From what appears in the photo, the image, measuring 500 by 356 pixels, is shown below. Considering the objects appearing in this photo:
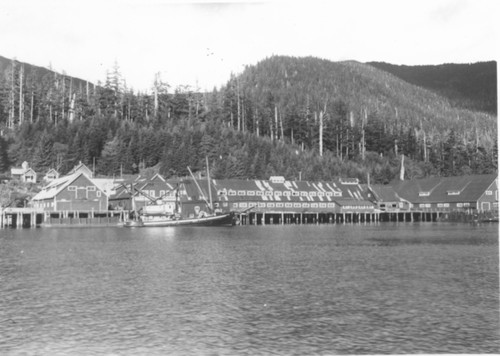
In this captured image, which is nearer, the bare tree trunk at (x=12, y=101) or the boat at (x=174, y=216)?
the boat at (x=174, y=216)

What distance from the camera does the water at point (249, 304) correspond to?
2098 cm

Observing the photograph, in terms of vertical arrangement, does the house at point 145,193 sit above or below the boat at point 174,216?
above

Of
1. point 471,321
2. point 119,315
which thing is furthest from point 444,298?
point 119,315

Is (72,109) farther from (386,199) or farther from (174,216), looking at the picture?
(386,199)

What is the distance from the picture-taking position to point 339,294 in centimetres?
2995

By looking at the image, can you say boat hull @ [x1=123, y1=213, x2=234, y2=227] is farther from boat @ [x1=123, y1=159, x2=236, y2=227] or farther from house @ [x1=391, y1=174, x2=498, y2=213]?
house @ [x1=391, y1=174, x2=498, y2=213]

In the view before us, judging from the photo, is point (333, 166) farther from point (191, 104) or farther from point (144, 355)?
point (144, 355)

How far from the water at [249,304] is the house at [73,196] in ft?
191

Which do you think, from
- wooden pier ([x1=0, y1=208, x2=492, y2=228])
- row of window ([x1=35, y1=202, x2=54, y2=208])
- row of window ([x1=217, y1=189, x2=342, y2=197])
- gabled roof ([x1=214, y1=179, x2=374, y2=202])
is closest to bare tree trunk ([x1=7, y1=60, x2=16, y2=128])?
row of window ([x1=35, y1=202, x2=54, y2=208])

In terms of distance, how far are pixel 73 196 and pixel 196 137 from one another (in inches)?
1529

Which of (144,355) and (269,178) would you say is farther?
(269,178)

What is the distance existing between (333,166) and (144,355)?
129 metres

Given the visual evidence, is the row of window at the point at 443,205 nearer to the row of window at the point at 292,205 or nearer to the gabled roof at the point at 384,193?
the gabled roof at the point at 384,193

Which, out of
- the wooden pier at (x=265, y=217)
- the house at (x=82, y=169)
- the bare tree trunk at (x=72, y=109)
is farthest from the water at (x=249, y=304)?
the bare tree trunk at (x=72, y=109)
